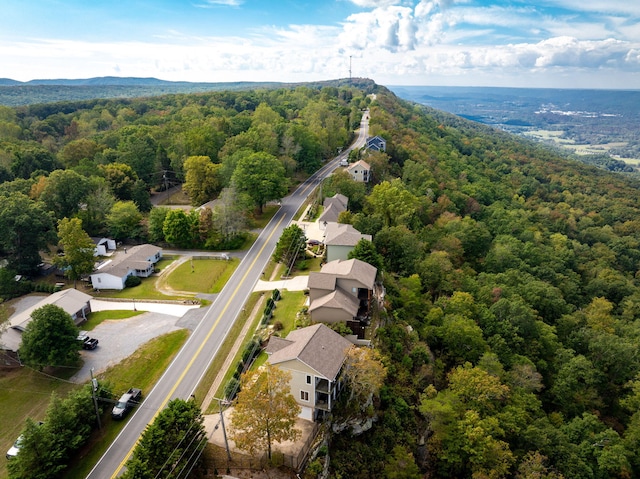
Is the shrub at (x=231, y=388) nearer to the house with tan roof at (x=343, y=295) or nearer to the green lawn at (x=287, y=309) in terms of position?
the green lawn at (x=287, y=309)

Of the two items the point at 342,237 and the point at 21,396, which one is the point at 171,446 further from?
the point at 342,237

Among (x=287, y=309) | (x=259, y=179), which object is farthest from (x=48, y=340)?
(x=259, y=179)

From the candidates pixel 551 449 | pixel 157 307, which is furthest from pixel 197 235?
pixel 551 449

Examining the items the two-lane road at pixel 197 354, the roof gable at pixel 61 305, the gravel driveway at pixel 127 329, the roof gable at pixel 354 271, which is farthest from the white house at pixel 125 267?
the roof gable at pixel 354 271

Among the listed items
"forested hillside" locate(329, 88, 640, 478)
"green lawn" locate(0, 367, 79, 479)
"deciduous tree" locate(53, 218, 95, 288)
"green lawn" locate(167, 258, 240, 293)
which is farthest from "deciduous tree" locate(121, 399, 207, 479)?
"deciduous tree" locate(53, 218, 95, 288)

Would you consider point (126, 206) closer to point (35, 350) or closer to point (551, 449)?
point (35, 350)

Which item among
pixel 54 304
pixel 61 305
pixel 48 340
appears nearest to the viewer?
pixel 48 340

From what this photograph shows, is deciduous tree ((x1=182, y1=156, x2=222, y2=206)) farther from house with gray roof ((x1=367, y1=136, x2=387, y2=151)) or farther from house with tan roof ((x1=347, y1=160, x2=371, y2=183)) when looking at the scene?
house with gray roof ((x1=367, y1=136, x2=387, y2=151))
